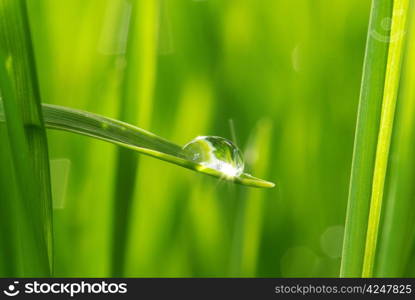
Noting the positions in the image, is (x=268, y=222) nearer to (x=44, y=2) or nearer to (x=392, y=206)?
(x=392, y=206)

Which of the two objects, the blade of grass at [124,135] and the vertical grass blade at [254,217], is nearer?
the blade of grass at [124,135]

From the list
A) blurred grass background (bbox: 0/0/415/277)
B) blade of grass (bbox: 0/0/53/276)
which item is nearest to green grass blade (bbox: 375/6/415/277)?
blurred grass background (bbox: 0/0/415/277)

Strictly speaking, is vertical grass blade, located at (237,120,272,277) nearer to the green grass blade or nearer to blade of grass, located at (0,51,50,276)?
the green grass blade

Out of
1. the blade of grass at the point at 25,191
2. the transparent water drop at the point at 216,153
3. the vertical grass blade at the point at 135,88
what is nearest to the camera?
the blade of grass at the point at 25,191

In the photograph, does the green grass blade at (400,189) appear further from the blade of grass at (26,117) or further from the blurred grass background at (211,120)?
the blade of grass at (26,117)

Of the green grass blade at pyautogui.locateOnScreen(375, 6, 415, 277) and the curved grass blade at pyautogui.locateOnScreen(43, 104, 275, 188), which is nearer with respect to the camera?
the curved grass blade at pyautogui.locateOnScreen(43, 104, 275, 188)

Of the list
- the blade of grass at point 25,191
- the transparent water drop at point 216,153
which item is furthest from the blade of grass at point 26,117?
the transparent water drop at point 216,153

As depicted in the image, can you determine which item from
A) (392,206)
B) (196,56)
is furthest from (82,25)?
(392,206)
